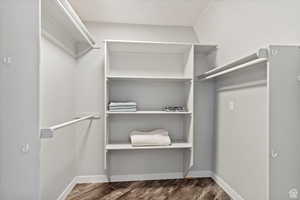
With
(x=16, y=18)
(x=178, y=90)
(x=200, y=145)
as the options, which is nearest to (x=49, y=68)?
(x=16, y=18)

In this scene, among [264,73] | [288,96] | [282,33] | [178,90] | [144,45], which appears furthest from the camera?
[178,90]

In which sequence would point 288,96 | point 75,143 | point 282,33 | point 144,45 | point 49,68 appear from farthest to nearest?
point 75,143 → point 144,45 → point 49,68 → point 282,33 → point 288,96

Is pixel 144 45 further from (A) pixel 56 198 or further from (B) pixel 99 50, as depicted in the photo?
(A) pixel 56 198

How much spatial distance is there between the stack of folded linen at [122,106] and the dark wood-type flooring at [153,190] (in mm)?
954

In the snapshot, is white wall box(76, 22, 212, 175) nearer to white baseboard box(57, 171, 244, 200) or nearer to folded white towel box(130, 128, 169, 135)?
white baseboard box(57, 171, 244, 200)

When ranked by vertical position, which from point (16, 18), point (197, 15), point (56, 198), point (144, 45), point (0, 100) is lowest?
point (56, 198)

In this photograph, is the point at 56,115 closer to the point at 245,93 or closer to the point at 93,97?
the point at 93,97

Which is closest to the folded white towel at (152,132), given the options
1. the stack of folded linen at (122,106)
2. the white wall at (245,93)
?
the stack of folded linen at (122,106)

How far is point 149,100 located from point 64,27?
1360 millimetres

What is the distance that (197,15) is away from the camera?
2826 mm

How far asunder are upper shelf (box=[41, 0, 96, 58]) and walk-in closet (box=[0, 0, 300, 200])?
0.04 ft

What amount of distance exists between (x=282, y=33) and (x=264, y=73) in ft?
1.13

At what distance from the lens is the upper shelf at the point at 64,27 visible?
1696 millimetres

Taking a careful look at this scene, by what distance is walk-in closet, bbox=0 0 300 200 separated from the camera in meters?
1.24
